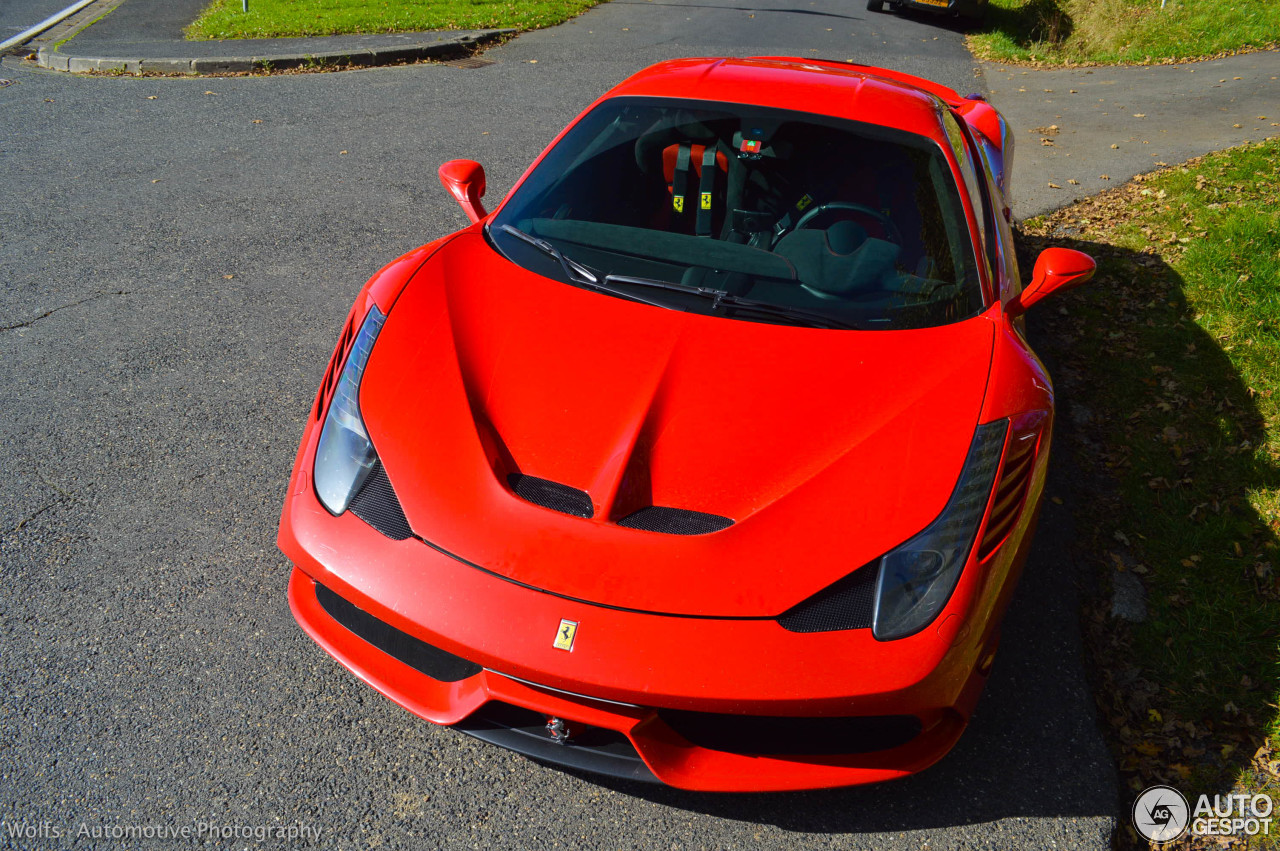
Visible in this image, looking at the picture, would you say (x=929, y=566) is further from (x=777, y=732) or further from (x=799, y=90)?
(x=799, y=90)

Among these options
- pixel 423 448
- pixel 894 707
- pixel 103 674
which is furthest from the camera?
pixel 103 674

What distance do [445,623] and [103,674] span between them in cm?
119

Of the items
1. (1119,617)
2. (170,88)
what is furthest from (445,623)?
(170,88)

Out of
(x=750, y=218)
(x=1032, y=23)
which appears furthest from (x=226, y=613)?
(x=1032, y=23)

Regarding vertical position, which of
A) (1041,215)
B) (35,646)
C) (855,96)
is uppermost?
(855,96)

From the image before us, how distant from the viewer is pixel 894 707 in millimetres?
1926

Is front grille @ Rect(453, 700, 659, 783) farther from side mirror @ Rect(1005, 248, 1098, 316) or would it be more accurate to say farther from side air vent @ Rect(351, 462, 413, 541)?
side mirror @ Rect(1005, 248, 1098, 316)

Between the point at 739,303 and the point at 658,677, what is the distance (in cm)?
123

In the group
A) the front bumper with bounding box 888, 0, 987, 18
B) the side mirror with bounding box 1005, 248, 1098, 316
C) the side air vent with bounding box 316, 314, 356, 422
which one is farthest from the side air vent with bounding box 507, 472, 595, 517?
the front bumper with bounding box 888, 0, 987, 18

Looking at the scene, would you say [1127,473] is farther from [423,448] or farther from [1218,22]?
[1218,22]

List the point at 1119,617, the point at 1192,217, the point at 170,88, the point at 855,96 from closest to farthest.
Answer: the point at 1119,617 < the point at 855,96 < the point at 1192,217 < the point at 170,88

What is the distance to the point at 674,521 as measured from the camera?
6.77 feet

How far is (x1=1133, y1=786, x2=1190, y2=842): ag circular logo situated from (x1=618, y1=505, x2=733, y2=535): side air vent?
4.58 ft

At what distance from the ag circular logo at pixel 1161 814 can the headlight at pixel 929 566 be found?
37.2 inches
